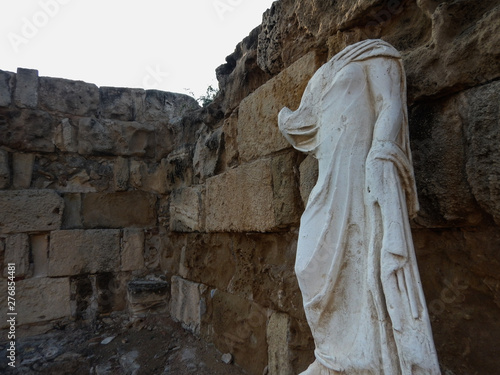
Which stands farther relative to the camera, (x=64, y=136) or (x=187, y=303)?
(x=64, y=136)

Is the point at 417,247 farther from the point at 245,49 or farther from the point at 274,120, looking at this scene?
the point at 245,49

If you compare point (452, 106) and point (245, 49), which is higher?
point (245, 49)

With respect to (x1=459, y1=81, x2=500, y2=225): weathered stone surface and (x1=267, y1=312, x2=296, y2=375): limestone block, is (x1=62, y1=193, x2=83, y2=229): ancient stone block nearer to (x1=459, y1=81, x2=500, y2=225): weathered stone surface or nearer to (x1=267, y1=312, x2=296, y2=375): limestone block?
(x1=267, y1=312, x2=296, y2=375): limestone block

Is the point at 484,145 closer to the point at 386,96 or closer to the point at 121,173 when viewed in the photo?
the point at 386,96

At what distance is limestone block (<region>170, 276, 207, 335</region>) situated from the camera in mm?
3785

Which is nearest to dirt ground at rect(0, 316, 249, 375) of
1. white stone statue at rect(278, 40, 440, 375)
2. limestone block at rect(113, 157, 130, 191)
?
limestone block at rect(113, 157, 130, 191)

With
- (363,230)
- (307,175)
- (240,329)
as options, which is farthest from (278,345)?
(363,230)

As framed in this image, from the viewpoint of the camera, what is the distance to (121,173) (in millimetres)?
4777

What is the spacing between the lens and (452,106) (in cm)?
169

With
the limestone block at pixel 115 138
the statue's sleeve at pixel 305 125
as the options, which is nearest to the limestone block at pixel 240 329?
the statue's sleeve at pixel 305 125

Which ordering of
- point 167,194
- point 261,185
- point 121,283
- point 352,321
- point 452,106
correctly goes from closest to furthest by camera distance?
point 352,321 → point 452,106 → point 261,185 → point 121,283 → point 167,194

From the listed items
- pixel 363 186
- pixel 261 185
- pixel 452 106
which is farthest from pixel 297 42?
pixel 363 186

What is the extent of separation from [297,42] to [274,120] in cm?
62

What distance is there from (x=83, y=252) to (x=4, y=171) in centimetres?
130
